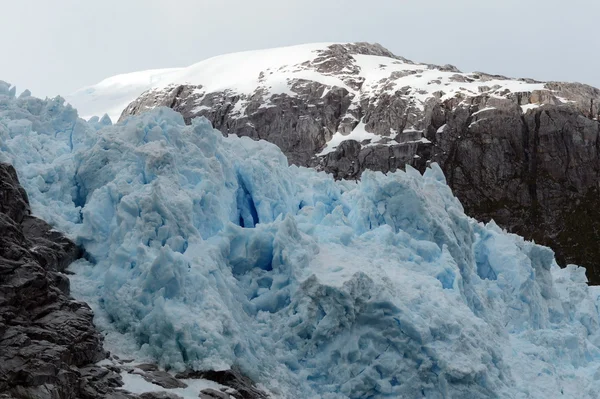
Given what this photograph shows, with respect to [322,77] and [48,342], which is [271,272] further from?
[322,77]

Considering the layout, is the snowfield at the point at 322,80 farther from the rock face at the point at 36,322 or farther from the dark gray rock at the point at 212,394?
the dark gray rock at the point at 212,394

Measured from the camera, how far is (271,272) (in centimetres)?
1905

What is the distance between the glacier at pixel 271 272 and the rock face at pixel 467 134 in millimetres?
56679

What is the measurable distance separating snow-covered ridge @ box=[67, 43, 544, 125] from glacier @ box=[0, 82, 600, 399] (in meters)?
65.4

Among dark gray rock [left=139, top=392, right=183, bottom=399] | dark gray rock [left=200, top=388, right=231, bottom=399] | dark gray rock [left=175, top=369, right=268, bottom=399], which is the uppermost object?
dark gray rock [left=139, top=392, right=183, bottom=399]

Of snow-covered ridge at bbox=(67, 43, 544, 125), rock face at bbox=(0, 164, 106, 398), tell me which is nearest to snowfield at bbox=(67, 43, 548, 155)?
snow-covered ridge at bbox=(67, 43, 544, 125)

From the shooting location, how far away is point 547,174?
81312 millimetres

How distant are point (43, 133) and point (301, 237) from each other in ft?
33.6

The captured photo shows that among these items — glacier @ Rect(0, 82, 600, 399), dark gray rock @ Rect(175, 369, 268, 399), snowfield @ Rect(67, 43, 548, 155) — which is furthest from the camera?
snowfield @ Rect(67, 43, 548, 155)

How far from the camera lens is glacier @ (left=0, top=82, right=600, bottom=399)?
16.2 metres

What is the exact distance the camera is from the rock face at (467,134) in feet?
261

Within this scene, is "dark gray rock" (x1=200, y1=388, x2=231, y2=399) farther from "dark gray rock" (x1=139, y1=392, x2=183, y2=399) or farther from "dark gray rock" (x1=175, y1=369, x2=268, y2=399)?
"dark gray rock" (x1=139, y1=392, x2=183, y2=399)

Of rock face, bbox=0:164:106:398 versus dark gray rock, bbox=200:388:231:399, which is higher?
rock face, bbox=0:164:106:398

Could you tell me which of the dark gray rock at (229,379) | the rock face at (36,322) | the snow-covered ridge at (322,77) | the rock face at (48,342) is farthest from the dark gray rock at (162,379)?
the snow-covered ridge at (322,77)
